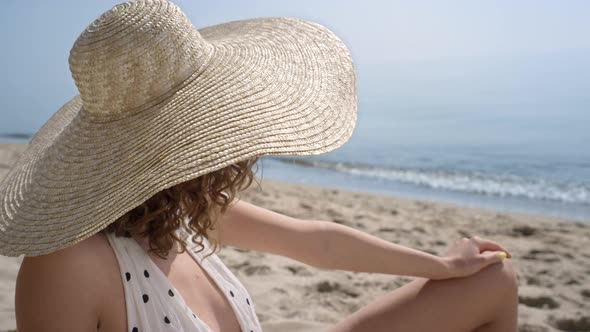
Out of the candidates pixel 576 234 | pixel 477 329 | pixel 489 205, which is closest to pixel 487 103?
pixel 489 205

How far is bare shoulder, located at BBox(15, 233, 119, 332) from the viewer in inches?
47.9

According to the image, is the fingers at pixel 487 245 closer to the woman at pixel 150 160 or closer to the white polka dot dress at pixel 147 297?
the woman at pixel 150 160

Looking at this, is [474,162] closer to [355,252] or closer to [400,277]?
[400,277]

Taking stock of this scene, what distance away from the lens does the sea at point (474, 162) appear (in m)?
7.27

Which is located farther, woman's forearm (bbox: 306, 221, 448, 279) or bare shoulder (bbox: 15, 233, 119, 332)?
woman's forearm (bbox: 306, 221, 448, 279)

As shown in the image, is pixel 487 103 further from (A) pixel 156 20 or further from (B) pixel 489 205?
(A) pixel 156 20

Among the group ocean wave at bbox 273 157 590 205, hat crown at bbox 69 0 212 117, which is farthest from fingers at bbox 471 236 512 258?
ocean wave at bbox 273 157 590 205

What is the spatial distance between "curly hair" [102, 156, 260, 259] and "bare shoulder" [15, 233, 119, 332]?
0.13 metres

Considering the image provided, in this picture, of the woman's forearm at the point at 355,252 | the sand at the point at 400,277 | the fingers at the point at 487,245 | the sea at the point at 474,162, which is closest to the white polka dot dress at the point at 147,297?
the woman's forearm at the point at 355,252

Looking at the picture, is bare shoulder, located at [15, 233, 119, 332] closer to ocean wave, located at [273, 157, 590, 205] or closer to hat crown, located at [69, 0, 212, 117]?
hat crown, located at [69, 0, 212, 117]

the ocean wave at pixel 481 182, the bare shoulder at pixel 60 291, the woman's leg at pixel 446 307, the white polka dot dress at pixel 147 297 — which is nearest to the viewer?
the bare shoulder at pixel 60 291

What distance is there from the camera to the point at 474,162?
9.36 m

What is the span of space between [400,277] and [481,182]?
4.78 metres

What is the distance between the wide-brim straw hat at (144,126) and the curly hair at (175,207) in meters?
0.13
